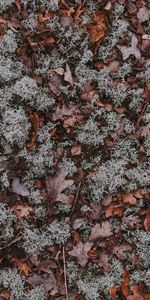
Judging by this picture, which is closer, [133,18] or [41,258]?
[41,258]

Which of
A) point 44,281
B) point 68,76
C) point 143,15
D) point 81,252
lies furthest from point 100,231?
point 143,15

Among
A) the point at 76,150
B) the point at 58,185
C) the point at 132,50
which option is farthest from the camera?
the point at 132,50

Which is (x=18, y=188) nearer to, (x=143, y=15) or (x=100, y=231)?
(x=100, y=231)

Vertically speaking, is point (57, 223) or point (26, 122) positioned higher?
point (26, 122)

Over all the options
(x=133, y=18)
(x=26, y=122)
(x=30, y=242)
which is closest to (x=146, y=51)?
(x=133, y=18)

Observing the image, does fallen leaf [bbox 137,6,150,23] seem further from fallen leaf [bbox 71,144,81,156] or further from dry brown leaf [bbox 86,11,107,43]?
fallen leaf [bbox 71,144,81,156]

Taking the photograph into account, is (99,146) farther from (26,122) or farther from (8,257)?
(8,257)

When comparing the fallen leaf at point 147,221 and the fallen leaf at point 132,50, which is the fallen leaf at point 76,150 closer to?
the fallen leaf at point 147,221

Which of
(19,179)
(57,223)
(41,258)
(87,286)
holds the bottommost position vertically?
(87,286)
